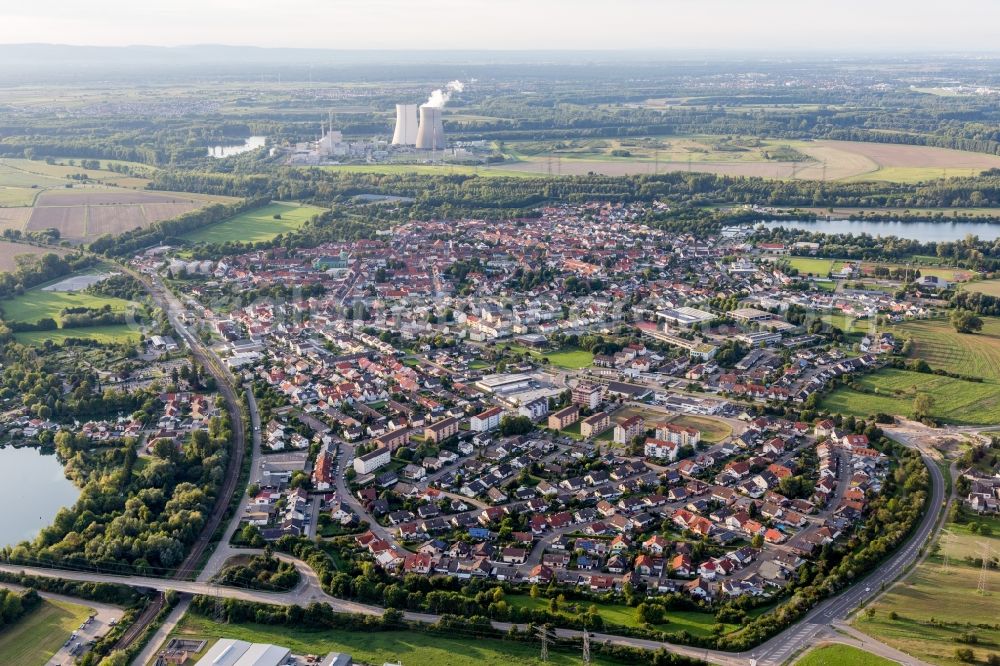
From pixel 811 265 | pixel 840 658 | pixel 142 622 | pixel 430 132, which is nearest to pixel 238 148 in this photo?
pixel 430 132

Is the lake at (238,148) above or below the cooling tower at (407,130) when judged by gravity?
below

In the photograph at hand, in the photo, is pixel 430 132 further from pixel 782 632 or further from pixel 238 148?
pixel 782 632

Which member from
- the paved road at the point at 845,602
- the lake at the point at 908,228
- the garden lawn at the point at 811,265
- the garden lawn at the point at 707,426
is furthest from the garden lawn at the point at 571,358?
the lake at the point at 908,228

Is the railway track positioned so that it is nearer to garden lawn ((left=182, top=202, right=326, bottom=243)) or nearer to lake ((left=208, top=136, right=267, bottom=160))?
garden lawn ((left=182, top=202, right=326, bottom=243))

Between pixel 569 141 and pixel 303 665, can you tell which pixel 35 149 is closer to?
pixel 569 141

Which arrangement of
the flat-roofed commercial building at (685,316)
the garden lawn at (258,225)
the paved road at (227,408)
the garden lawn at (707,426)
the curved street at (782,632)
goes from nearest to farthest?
the curved street at (782,632), the paved road at (227,408), the garden lawn at (707,426), the flat-roofed commercial building at (685,316), the garden lawn at (258,225)

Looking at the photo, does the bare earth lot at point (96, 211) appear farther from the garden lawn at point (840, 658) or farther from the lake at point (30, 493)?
the garden lawn at point (840, 658)
